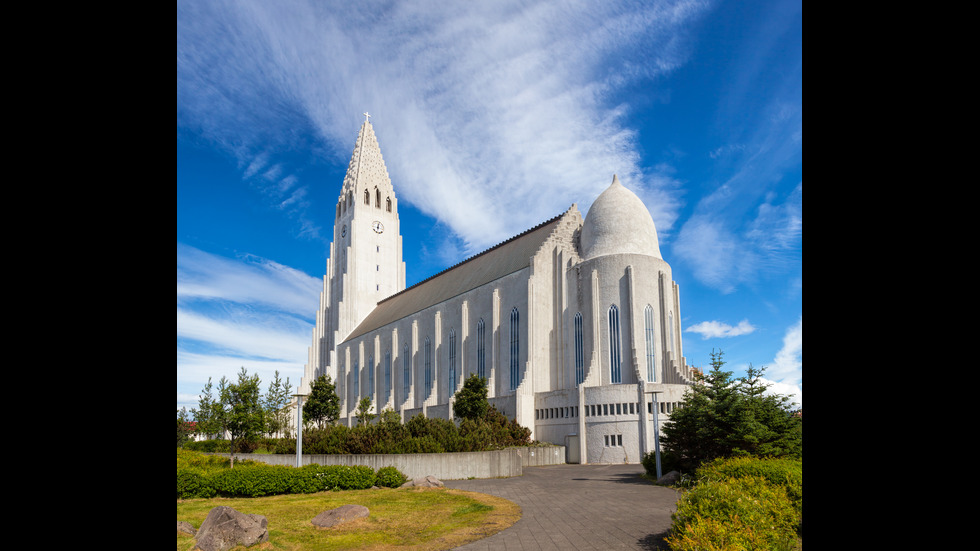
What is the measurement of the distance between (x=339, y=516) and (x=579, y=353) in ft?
120

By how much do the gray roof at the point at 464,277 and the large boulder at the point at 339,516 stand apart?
38.7 meters

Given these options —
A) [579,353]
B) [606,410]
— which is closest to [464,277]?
[579,353]

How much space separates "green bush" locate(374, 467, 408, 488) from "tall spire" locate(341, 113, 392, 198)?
7091 centimetres

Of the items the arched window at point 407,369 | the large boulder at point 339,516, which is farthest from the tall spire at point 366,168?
the large boulder at point 339,516

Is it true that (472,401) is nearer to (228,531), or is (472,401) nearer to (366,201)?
(228,531)

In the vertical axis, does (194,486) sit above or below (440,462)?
above

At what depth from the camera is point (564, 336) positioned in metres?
Result: 50.3

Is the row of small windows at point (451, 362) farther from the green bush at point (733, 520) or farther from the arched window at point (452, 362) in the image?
the green bush at point (733, 520)
